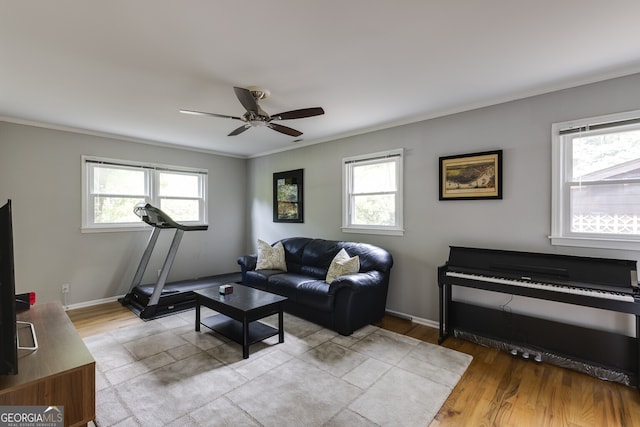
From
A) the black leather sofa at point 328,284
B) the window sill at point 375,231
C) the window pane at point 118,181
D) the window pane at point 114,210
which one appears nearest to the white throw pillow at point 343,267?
the black leather sofa at point 328,284

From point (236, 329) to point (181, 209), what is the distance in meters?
2.97

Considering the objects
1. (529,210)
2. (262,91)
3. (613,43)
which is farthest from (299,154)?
(613,43)

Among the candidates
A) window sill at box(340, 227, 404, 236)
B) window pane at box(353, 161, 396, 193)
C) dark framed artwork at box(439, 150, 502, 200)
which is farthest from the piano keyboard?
window pane at box(353, 161, 396, 193)

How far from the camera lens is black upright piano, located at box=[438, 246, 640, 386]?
2.41 meters

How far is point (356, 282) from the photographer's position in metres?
3.29

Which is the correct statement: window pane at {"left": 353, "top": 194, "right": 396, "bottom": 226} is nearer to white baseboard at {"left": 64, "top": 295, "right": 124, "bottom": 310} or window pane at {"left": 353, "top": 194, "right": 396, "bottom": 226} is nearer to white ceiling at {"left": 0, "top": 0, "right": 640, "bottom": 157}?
white ceiling at {"left": 0, "top": 0, "right": 640, "bottom": 157}

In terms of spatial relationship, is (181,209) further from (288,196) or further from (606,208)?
(606,208)

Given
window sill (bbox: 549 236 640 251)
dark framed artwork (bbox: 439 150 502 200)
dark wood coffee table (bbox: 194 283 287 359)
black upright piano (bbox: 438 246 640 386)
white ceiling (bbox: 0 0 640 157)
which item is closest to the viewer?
white ceiling (bbox: 0 0 640 157)

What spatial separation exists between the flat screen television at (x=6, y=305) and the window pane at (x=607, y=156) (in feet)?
13.0

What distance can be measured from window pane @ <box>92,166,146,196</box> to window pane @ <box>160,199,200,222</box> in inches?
16.7

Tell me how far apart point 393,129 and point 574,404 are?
327 centimetres

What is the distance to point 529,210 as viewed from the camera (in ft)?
9.88

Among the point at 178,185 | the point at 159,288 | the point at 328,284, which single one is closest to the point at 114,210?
the point at 178,185

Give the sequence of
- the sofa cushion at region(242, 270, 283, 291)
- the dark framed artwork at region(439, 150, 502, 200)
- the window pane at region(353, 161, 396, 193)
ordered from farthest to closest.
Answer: the sofa cushion at region(242, 270, 283, 291) < the window pane at region(353, 161, 396, 193) < the dark framed artwork at region(439, 150, 502, 200)
